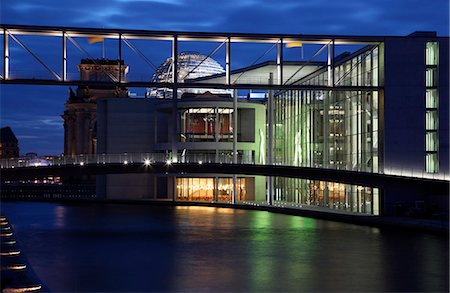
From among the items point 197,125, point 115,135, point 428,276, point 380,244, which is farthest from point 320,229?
point 115,135

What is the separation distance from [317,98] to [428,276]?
43.8 metres

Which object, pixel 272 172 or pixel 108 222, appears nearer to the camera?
pixel 108 222

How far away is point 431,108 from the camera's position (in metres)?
57.2

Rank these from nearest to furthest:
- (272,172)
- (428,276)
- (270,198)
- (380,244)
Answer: (428,276) → (380,244) → (272,172) → (270,198)

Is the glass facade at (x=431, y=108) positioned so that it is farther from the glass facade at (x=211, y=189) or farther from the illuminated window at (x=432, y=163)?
the glass facade at (x=211, y=189)

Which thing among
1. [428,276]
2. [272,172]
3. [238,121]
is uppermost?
[238,121]

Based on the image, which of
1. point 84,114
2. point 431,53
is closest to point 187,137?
point 431,53

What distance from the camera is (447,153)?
187ft

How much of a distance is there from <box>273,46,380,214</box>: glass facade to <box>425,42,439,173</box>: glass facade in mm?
3736

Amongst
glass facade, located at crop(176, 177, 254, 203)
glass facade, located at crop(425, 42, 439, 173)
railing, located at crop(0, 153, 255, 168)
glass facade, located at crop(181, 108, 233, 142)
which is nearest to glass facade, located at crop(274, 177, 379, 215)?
glass facade, located at crop(176, 177, 254, 203)

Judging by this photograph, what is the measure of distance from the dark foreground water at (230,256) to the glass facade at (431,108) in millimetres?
9254

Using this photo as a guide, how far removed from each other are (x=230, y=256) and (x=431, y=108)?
2738cm

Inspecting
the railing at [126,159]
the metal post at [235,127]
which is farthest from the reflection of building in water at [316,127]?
the railing at [126,159]

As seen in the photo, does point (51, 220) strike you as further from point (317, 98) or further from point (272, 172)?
point (317, 98)
